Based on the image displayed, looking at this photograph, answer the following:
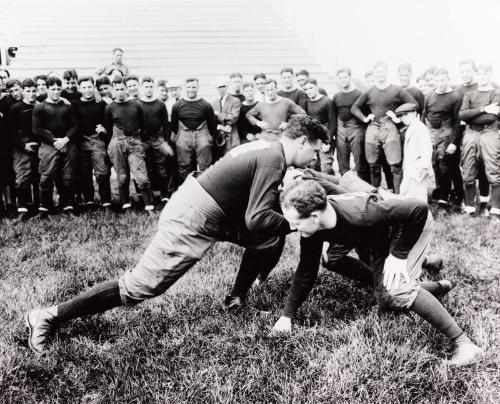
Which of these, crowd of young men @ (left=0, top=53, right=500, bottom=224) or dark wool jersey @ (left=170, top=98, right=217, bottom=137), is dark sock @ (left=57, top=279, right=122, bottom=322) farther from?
dark wool jersey @ (left=170, top=98, right=217, bottom=137)

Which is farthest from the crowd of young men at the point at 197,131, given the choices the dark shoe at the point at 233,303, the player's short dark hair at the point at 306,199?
the player's short dark hair at the point at 306,199

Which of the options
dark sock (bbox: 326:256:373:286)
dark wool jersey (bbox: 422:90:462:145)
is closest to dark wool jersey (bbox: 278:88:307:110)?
dark wool jersey (bbox: 422:90:462:145)

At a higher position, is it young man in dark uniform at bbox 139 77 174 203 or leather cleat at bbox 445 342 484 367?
young man in dark uniform at bbox 139 77 174 203

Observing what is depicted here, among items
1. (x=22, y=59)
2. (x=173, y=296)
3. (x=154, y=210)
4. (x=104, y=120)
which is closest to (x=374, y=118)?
(x=154, y=210)

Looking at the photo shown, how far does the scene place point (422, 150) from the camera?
5.71 metres

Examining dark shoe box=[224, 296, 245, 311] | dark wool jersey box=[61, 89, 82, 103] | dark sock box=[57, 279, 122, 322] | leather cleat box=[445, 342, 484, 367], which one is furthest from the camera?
dark wool jersey box=[61, 89, 82, 103]

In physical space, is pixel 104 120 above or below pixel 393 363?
above

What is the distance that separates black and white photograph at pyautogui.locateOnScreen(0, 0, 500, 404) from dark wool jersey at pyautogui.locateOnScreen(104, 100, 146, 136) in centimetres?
2

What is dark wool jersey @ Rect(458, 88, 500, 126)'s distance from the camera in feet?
21.6

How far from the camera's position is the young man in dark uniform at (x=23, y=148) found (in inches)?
276

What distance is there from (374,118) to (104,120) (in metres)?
4.12

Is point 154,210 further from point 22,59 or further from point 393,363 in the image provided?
point 22,59

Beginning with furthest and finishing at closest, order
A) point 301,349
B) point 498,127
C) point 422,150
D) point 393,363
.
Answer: point 498,127 < point 422,150 < point 301,349 < point 393,363

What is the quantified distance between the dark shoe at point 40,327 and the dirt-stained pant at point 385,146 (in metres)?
5.41
